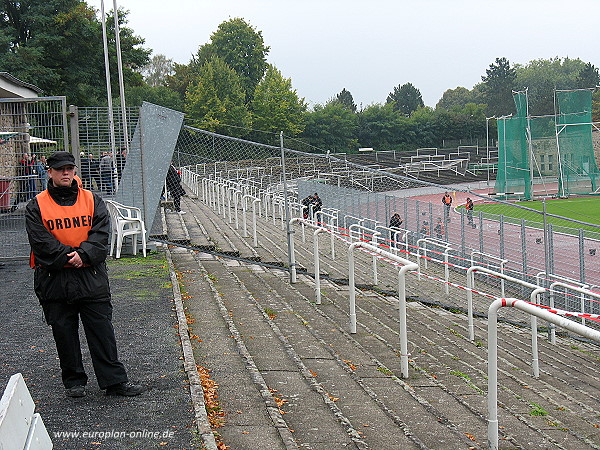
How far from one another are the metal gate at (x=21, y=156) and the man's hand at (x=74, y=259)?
732cm

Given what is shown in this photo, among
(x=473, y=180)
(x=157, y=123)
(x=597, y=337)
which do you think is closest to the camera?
(x=597, y=337)

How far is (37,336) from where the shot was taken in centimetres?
732

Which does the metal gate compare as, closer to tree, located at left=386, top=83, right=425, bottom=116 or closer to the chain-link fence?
the chain-link fence

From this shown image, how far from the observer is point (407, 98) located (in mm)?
140375

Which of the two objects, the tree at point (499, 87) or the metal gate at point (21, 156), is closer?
the metal gate at point (21, 156)

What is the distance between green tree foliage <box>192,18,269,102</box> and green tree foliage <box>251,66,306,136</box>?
566 inches

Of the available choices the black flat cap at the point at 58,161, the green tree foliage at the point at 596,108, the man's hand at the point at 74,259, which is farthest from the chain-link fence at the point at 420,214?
the green tree foliage at the point at 596,108

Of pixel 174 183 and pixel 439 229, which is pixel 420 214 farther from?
pixel 174 183

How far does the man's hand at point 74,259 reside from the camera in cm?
515

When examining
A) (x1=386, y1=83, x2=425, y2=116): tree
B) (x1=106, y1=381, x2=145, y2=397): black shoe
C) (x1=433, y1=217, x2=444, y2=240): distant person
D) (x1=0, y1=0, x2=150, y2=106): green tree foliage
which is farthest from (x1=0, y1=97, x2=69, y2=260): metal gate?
(x1=386, y1=83, x2=425, y2=116): tree

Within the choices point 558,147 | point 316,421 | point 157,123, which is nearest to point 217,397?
point 316,421

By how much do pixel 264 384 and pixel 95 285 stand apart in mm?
1422

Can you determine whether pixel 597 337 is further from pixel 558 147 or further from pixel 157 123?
pixel 558 147

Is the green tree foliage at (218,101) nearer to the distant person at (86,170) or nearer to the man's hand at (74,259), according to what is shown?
the distant person at (86,170)
